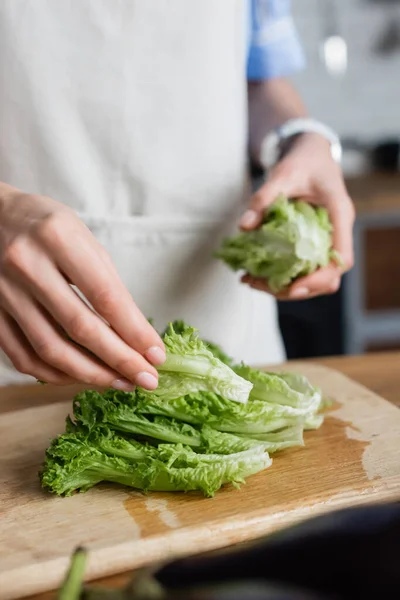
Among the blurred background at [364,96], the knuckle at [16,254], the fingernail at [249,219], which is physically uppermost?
the knuckle at [16,254]

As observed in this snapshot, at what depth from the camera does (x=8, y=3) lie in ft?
6.70

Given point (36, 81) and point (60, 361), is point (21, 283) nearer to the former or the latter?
point (60, 361)

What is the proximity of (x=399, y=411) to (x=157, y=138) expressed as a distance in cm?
99

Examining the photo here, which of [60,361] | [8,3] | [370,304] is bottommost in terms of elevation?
[370,304]

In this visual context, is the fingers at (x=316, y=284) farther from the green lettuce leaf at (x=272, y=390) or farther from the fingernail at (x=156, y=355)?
the fingernail at (x=156, y=355)

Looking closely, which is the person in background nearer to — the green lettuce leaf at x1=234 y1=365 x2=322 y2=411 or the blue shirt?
the blue shirt

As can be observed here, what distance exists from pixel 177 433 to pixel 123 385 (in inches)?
6.4

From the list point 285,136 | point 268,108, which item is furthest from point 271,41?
point 285,136

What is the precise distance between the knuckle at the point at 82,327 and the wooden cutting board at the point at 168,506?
33cm

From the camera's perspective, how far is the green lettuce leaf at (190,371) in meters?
1.58

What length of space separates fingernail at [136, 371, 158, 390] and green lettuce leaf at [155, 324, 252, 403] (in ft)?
0.30

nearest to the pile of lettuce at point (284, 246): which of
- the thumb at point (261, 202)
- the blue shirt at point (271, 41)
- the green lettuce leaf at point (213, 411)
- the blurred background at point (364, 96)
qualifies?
the thumb at point (261, 202)

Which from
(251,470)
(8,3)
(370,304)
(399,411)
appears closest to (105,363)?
(251,470)

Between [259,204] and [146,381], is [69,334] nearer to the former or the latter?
[146,381]
